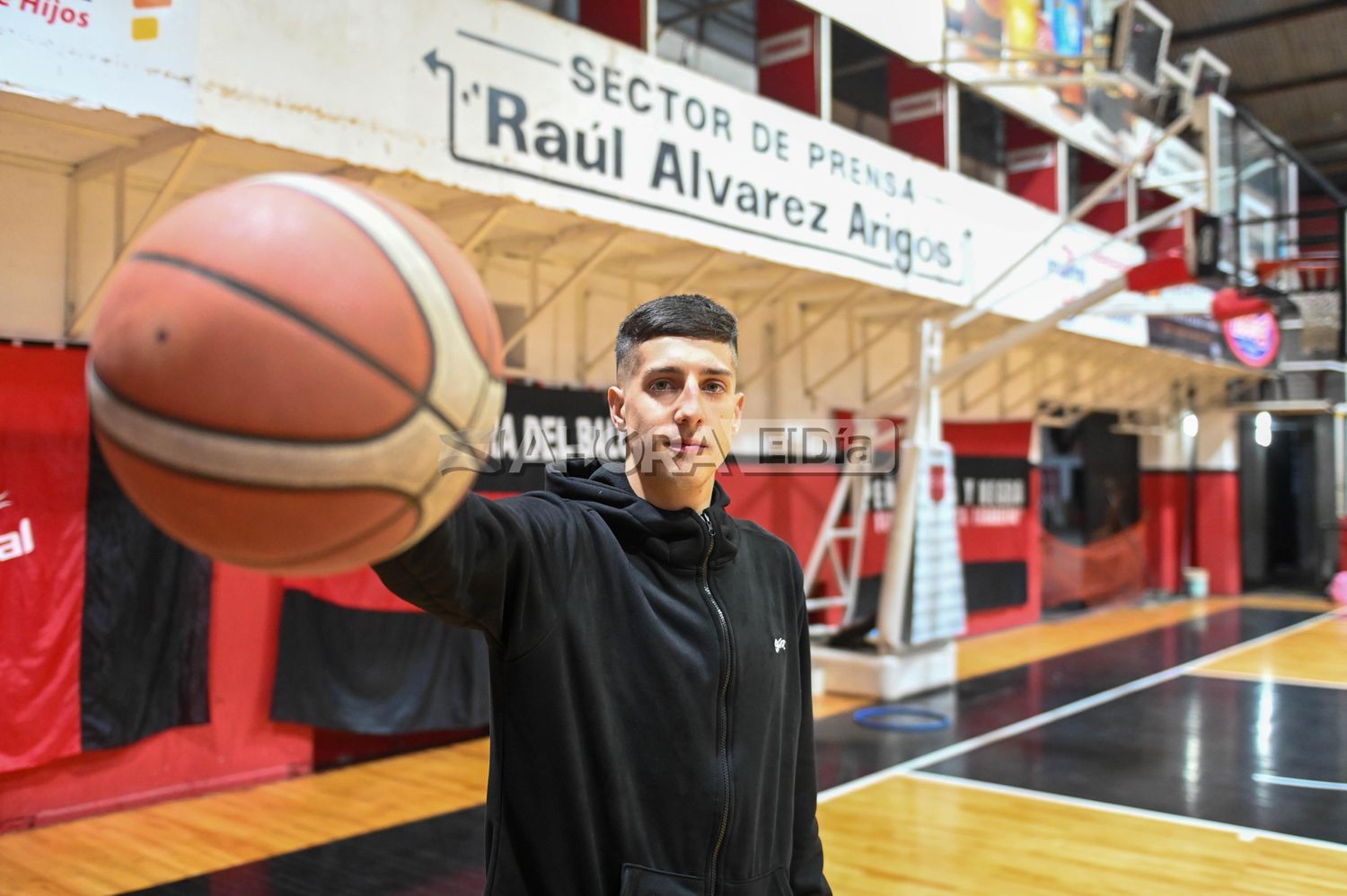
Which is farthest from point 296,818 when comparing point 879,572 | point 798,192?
point 879,572

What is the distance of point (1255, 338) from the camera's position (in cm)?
1384

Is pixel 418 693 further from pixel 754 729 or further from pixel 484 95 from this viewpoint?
pixel 754 729

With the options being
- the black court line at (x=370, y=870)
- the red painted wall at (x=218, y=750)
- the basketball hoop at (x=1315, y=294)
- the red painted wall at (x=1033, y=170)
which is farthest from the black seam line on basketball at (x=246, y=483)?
the basketball hoop at (x=1315, y=294)

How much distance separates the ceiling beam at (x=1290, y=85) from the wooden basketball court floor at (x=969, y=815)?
33.5 feet

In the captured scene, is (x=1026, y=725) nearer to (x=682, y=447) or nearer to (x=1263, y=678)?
(x=1263, y=678)

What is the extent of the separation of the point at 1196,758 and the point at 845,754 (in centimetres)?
201

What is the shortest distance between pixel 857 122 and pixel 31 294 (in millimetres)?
7269

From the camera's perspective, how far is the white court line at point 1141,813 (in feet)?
15.2


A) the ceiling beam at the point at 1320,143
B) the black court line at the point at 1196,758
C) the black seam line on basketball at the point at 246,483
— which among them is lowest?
the black court line at the point at 1196,758

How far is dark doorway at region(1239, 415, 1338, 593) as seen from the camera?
1549 cm

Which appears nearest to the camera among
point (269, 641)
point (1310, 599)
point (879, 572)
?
point (269, 641)

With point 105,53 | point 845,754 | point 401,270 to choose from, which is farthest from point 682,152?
point 401,270

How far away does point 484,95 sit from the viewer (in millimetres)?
4723

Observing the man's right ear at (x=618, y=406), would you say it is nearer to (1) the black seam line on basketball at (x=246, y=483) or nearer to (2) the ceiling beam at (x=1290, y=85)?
(1) the black seam line on basketball at (x=246, y=483)
